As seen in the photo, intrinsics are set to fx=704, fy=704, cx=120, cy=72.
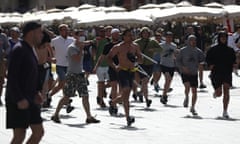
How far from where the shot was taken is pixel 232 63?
13.9 metres

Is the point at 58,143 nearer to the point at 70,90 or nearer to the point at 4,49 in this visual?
the point at 70,90

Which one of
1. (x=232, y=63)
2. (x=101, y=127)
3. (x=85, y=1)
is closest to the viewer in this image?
(x=101, y=127)

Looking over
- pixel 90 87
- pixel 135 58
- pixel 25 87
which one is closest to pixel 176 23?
pixel 90 87

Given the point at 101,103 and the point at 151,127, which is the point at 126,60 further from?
the point at 101,103

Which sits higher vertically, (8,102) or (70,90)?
(8,102)

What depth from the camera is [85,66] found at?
19984 millimetres

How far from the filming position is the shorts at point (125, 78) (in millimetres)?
12505

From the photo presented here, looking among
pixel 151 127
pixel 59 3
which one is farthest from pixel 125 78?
pixel 59 3

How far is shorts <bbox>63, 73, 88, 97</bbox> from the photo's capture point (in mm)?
12914

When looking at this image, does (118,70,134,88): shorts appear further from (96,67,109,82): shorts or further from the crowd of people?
(96,67,109,82): shorts

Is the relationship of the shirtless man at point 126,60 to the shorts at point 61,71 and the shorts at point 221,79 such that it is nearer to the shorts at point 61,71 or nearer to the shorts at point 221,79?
the shorts at point 221,79

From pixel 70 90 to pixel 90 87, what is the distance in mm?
9134

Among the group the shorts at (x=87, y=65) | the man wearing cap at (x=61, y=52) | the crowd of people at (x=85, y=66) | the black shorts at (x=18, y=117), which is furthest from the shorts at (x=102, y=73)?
the black shorts at (x=18, y=117)

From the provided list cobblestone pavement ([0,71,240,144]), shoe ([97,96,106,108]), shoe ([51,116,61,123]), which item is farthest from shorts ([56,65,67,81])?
shoe ([51,116,61,123])
